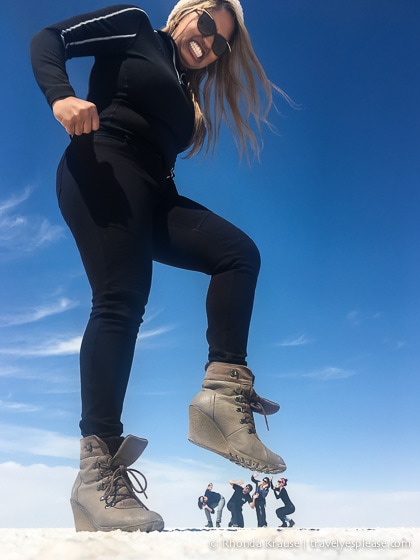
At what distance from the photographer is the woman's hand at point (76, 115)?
6.36 feet

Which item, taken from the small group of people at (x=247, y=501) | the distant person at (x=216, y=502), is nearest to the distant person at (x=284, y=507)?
the small group of people at (x=247, y=501)

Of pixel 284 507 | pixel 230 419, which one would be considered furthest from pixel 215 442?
pixel 284 507

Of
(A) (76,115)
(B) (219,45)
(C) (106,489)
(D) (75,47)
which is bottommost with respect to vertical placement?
(C) (106,489)

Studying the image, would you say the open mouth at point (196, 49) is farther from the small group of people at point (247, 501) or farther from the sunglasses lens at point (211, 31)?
the small group of people at point (247, 501)

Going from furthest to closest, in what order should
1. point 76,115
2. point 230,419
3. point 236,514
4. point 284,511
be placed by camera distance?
point 236,514
point 284,511
point 230,419
point 76,115

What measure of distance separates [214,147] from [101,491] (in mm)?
1900

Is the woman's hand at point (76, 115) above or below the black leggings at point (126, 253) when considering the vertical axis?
above

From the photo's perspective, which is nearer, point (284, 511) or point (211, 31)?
point (211, 31)

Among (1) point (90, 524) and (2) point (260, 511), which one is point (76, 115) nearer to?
(1) point (90, 524)

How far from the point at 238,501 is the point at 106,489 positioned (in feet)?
35.8

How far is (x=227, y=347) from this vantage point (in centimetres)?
217

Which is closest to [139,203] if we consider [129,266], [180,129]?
[129,266]

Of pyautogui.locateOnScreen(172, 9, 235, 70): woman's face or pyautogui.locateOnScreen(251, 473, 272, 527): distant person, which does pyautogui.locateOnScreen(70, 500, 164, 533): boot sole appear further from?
pyautogui.locateOnScreen(251, 473, 272, 527): distant person

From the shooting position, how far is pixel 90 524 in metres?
1.95
